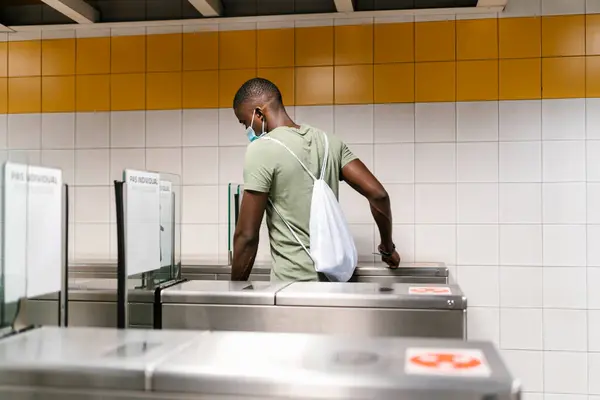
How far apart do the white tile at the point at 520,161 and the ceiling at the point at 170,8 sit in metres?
0.91

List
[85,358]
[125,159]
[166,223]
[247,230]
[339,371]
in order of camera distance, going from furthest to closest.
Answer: [125,159], [247,230], [166,223], [85,358], [339,371]

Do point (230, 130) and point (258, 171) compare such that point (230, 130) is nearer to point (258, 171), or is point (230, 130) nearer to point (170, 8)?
point (170, 8)

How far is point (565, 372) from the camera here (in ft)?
12.4

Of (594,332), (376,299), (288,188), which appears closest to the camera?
(376,299)

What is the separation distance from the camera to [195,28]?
13.6 feet

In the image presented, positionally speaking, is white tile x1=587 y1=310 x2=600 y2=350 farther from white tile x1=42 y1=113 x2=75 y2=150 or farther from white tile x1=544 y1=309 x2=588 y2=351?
white tile x1=42 y1=113 x2=75 y2=150

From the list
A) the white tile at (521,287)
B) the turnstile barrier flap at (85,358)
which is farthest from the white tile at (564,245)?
the turnstile barrier flap at (85,358)

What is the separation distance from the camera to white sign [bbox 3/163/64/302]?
1325 millimetres

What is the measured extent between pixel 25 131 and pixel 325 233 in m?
2.80

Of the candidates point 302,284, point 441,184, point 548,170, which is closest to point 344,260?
point 302,284

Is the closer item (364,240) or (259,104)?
(259,104)

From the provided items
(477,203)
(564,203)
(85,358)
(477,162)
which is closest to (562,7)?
(477,162)

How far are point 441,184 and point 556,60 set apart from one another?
1002mm

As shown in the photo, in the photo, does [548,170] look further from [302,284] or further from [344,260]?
[302,284]
